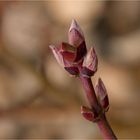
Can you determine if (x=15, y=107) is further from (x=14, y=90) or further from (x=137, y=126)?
(x=137, y=126)

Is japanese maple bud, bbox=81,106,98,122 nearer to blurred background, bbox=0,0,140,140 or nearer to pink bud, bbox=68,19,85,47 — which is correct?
pink bud, bbox=68,19,85,47

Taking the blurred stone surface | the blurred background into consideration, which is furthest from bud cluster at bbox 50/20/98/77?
the blurred stone surface

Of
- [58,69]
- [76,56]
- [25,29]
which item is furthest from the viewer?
[25,29]

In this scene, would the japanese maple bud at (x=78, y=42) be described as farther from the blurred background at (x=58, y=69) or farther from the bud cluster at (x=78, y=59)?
the blurred background at (x=58, y=69)

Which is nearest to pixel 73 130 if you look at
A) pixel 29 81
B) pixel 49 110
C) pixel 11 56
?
pixel 49 110

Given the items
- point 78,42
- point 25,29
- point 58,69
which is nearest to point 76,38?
point 78,42

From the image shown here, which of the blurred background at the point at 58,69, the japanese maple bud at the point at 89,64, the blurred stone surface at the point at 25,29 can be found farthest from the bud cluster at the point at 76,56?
the blurred stone surface at the point at 25,29

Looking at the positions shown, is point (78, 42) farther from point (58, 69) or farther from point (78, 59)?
point (58, 69)

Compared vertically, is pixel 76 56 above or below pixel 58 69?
above
